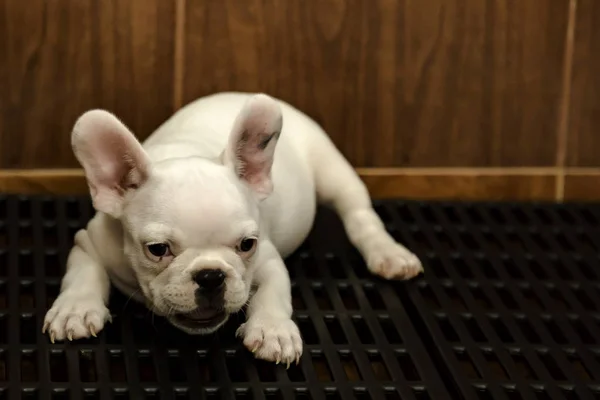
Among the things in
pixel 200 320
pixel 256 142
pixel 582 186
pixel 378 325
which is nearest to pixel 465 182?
pixel 582 186

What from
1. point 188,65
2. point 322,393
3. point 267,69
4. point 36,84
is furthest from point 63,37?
point 322,393

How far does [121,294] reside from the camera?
1.63 meters

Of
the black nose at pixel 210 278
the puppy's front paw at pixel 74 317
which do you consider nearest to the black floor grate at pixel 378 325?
the puppy's front paw at pixel 74 317

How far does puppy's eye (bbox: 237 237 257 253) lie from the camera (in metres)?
1.48

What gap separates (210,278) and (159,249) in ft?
0.27

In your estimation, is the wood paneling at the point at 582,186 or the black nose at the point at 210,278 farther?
the wood paneling at the point at 582,186

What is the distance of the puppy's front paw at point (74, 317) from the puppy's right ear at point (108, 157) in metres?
0.12

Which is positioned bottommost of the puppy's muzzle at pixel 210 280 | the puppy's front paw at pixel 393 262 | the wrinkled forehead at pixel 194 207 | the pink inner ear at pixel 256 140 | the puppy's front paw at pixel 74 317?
the puppy's front paw at pixel 393 262

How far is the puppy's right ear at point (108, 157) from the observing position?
1.45 meters

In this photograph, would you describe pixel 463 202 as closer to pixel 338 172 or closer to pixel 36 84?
pixel 338 172

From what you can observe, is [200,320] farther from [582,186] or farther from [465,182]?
[582,186]

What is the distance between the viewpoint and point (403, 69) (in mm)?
2039

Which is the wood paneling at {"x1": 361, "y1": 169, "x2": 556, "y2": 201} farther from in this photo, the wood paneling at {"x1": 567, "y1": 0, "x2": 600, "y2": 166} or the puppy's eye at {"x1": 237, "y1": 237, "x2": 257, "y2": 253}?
the puppy's eye at {"x1": 237, "y1": 237, "x2": 257, "y2": 253}

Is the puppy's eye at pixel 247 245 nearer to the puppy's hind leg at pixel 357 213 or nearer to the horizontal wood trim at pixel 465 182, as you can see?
the puppy's hind leg at pixel 357 213
